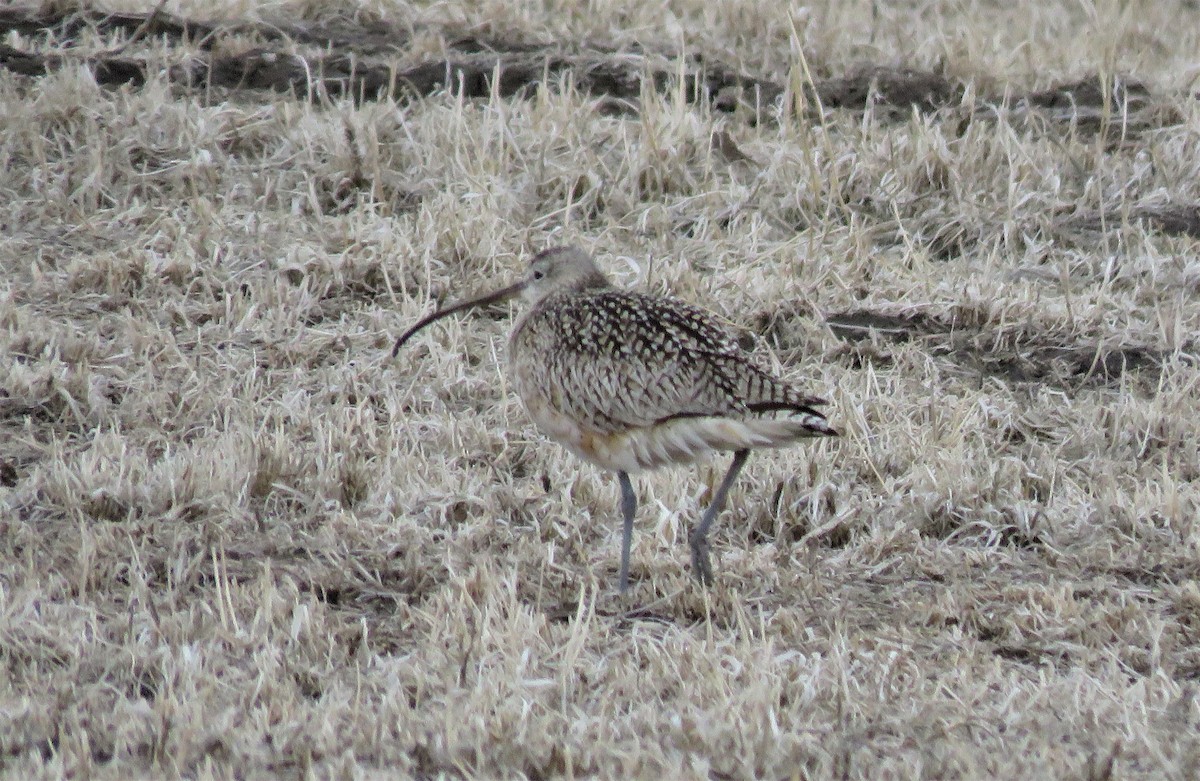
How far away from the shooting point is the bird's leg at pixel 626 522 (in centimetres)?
500

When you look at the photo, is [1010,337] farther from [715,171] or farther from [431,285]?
[431,285]

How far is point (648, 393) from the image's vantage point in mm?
4969

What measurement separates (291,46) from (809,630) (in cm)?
470

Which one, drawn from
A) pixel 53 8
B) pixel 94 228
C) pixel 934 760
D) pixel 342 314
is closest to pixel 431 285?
pixel 342 314

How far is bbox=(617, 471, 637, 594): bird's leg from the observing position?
16.4 ft

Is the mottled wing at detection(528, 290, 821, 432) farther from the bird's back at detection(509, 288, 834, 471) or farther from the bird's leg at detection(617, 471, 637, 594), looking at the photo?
the bird's leg at detection(617, 471, 637, 594)

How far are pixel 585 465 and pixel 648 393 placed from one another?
99cm

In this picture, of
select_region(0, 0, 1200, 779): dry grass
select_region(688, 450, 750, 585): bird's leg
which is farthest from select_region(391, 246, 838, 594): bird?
select_region(0, 0, 1200, 779): dry grass

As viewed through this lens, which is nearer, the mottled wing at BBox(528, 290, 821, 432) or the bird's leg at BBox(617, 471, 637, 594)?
the mottled wing at BBox(528, 290, 821, 432)

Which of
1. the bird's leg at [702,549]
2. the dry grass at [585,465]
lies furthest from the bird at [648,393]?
the dry grass at [585,465]

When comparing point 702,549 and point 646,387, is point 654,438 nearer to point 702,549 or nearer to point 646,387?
point 646,387

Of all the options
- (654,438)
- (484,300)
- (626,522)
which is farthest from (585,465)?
(654,438)

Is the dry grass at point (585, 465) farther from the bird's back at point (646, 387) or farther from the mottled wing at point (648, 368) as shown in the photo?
the mottled wing at point (648, 368)

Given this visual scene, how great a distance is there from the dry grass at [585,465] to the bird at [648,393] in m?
0.33
